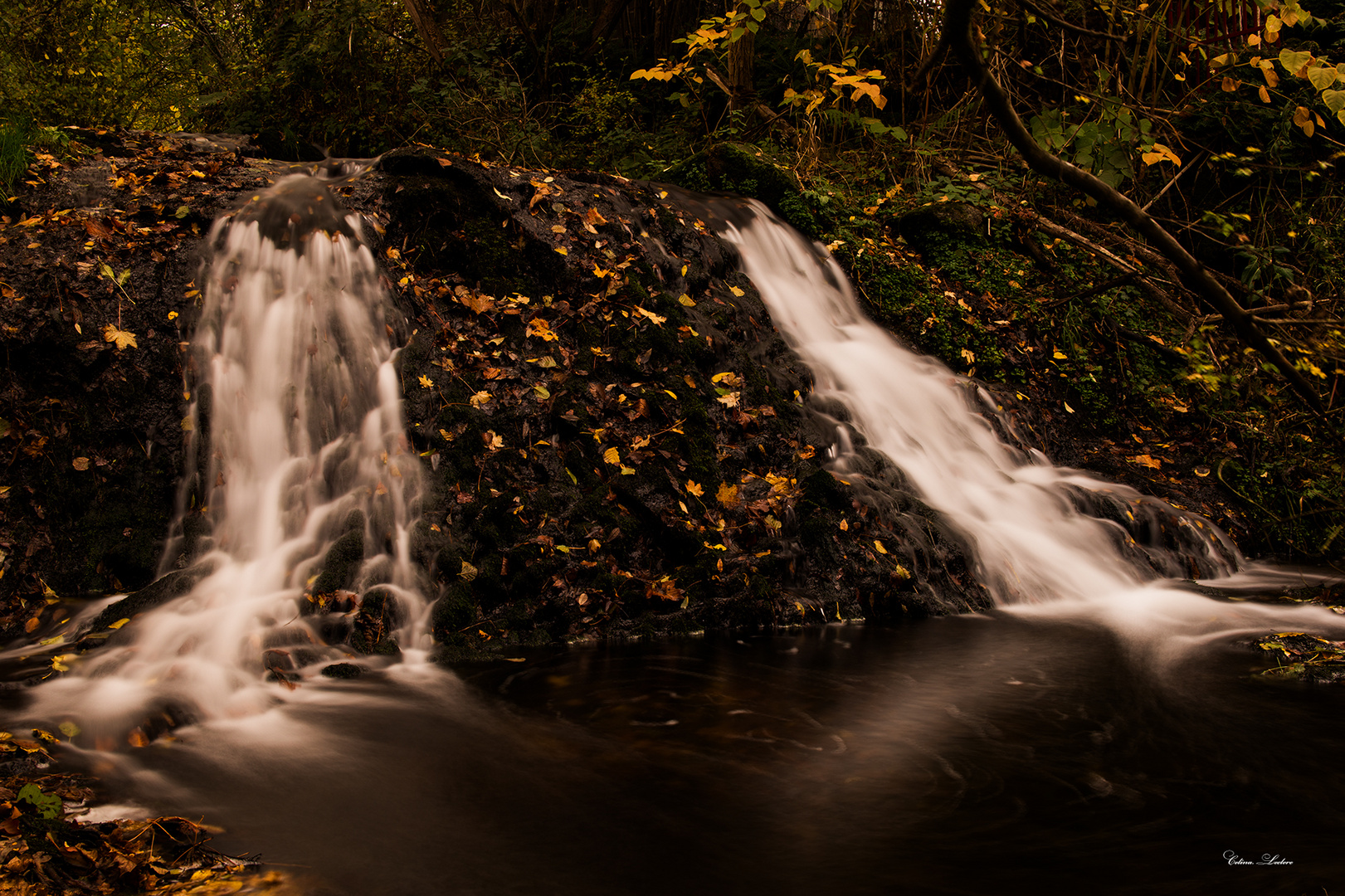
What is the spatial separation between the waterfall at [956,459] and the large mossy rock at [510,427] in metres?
0.59

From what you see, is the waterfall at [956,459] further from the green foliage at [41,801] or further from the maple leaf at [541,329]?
the green foliage at [41,801]

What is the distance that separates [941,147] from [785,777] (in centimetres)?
1007

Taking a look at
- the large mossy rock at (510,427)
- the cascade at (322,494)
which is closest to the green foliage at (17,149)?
the large mossy rock at (510,427)

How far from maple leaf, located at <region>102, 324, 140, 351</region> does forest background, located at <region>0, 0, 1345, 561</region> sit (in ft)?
5.55

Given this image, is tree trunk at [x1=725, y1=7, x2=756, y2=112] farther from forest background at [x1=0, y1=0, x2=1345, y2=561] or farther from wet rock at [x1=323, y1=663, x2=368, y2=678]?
wet rock at [x1=323, y1=663, x2=368, y2=678]

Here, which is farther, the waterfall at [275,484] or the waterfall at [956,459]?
the waterfall at [956,459]

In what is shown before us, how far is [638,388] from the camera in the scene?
5.92 meters

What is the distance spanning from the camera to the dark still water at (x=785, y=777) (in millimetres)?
2598

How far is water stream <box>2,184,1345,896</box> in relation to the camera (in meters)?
2.69

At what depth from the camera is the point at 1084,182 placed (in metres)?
2.83

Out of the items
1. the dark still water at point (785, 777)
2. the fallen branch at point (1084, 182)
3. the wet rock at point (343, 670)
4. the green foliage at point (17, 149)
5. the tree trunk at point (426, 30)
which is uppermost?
the tree trunk at point (426, 30)

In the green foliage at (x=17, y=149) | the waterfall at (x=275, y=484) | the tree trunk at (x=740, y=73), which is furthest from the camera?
the tree trunk at (x=740, y=73)
